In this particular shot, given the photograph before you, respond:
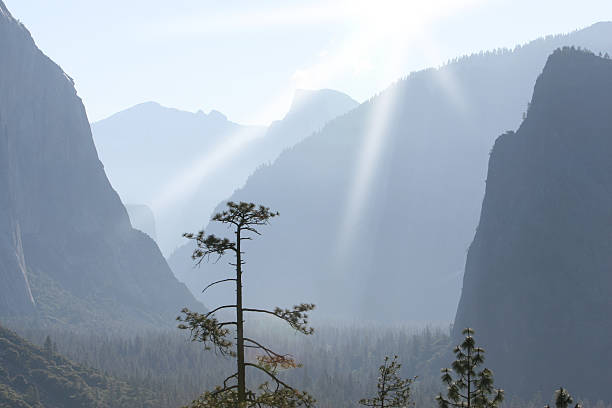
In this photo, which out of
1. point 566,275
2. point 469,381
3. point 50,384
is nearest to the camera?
point 469,381

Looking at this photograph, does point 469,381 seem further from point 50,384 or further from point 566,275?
point 566,275

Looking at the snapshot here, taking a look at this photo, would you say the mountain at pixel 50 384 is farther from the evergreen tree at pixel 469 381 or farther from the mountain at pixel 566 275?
the evergreen tree at pixel 469 381

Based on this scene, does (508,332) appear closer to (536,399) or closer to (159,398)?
(536,399)

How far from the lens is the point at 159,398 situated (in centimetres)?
15988

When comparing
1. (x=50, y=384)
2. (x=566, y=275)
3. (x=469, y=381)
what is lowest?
(x=50, y=384)

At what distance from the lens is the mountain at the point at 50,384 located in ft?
450

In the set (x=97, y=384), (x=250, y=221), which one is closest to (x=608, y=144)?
(x=97, y=384)

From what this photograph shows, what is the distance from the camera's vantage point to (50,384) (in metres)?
146

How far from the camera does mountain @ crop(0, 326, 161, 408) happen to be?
137125 millimetres

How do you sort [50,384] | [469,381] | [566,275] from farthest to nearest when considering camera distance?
[566,275] < [50,384] < [469,381]

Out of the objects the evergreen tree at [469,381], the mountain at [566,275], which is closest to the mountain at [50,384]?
the mountain at [566,275]

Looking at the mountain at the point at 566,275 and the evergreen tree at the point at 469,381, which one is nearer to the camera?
the evergreen tree at the point at 469,381

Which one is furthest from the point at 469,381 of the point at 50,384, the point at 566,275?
the point at 566,275

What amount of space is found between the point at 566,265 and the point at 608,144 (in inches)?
1652
